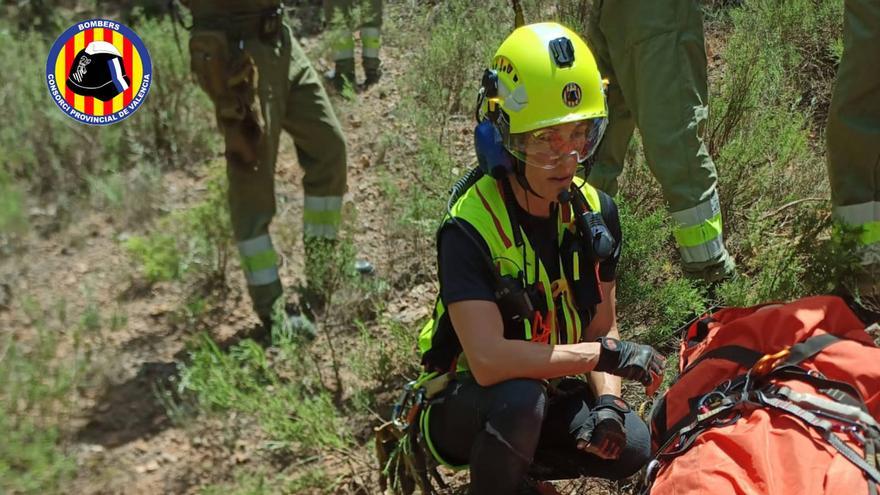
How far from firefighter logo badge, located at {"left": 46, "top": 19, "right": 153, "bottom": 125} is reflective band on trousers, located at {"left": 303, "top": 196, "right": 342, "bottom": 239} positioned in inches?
63.9

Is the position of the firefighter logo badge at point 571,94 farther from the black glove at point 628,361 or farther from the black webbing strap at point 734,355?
the black webbing strap at point 734,355

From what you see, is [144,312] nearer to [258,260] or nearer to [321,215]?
[258,260]

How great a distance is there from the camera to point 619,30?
329 cm

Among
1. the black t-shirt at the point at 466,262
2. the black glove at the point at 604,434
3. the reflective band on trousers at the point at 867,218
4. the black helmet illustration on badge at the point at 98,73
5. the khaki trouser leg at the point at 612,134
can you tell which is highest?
the black helmet illustration on badge at the point at 98,73

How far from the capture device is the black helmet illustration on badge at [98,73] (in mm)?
4734

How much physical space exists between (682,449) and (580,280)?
565 mm

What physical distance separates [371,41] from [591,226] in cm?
461

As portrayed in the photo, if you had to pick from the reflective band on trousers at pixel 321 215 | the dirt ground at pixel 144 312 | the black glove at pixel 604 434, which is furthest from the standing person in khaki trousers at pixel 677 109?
the reflective band on trousers at pixel 321 215

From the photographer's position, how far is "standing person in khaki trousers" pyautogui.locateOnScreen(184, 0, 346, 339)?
12.4ft

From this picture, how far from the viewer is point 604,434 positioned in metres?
2.20

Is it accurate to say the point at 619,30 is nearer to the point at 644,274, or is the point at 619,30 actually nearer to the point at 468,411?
the point at 644,274

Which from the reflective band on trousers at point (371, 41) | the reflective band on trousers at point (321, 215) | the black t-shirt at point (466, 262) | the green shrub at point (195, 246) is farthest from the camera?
the reflective band on trousers at point (371, 41)

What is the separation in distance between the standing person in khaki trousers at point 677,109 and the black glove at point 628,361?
1108mm

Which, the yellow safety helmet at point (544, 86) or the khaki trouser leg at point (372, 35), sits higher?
the khaki trouser leg at point (372, 35)
